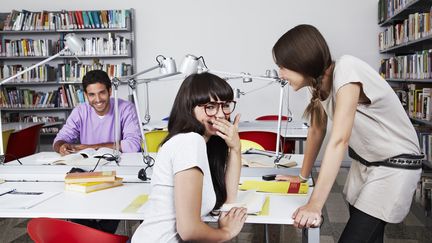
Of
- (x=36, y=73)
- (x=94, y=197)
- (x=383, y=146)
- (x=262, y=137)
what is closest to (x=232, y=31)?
(x=36, y=73)

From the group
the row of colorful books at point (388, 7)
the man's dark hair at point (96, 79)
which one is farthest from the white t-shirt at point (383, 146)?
the row of colorful books at point (388, 7)

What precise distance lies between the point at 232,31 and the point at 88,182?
4.41 meters

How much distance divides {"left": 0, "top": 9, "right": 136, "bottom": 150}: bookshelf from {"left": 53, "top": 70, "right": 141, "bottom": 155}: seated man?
3059 millimetres

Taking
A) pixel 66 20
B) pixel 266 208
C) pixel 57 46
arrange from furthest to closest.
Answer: pixel 57 46
pixel 66 20
pixel 266 208

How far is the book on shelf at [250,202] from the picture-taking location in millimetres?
1639

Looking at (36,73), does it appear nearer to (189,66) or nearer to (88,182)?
(189,66)

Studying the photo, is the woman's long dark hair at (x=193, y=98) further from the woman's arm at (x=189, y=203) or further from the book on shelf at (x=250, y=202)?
the book on shelf at (x=250, y=202)

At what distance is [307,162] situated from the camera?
200 cm

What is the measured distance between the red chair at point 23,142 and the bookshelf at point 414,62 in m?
3.28

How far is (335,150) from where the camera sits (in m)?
1.50

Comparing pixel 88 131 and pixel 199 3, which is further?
pixel 199 3

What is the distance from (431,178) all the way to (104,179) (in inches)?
107

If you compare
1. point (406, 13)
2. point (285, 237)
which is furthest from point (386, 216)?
point (406, 13)

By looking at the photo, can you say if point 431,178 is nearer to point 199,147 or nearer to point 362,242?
point 362,242
